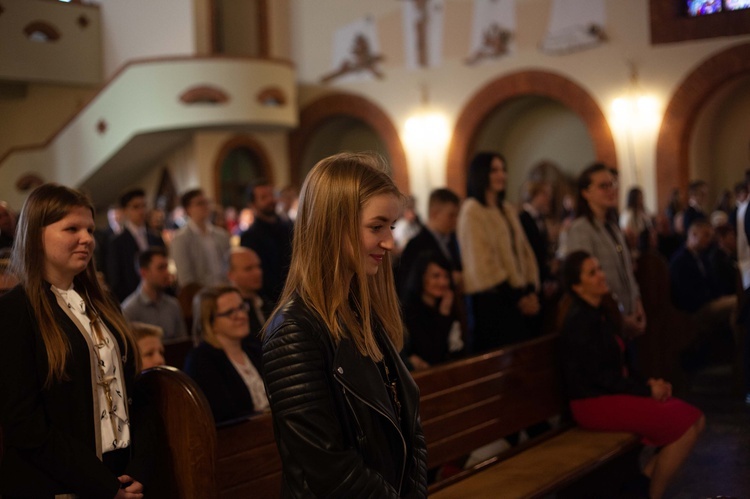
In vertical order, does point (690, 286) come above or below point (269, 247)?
below

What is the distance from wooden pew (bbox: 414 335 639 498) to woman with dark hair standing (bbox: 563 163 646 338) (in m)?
0.89

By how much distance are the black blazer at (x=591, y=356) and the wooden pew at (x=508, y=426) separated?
0.54 feet

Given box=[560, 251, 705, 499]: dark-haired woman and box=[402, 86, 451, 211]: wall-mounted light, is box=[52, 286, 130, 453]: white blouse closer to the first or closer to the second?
box=[560, 251, 705, 499]: dark-haired woman

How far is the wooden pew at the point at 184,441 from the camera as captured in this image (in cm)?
260

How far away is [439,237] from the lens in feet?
18.8

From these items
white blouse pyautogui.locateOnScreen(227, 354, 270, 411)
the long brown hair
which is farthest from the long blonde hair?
white blouse pyautogui.locateOnScreen(227, 354, 270, 411)

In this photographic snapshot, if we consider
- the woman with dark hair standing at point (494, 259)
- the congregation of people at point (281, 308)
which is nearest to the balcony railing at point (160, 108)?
the congregation of people at point (281, 308)

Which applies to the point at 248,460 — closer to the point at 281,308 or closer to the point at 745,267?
the point at 281,308

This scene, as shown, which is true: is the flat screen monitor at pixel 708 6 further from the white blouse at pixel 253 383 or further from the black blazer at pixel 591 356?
the white blouse at pixel 253 383

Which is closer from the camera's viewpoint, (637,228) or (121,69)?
(637,228)

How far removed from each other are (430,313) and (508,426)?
0.88 meters

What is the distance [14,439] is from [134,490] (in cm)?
36

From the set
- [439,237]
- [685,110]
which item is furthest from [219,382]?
[685,110]

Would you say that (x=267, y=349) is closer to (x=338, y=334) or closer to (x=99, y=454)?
(x=338, y=334)
